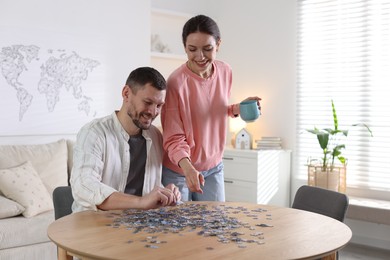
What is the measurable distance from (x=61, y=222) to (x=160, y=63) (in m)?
4.15

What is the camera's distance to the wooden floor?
15.5ft

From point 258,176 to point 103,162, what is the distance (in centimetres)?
316

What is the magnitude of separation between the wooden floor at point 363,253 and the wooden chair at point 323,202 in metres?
2.01

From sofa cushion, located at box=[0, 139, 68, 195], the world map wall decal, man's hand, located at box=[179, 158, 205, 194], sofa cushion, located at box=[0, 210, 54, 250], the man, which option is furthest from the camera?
the world map wall decal

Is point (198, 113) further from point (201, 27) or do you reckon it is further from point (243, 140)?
point (243, 140)

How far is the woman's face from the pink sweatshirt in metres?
0.08

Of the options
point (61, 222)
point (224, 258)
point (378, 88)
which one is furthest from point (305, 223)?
point (378, 88)

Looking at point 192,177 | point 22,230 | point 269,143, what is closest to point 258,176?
point 269,143

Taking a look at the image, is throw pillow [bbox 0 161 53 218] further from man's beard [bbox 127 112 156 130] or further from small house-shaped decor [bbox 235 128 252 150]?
small house-shaped decor [bbox 235 128 252 150]

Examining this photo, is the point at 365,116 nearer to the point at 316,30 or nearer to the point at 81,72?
the point at 316,30

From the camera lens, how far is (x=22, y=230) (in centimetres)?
387

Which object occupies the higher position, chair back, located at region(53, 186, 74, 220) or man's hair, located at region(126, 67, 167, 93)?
man's hair, located at region(126, 67, 167, 93)

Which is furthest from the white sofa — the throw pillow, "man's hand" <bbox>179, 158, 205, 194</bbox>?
"man's hand" <bbox>179, 158, 205, 194</bbox>

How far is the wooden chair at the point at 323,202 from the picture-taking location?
2594mm
